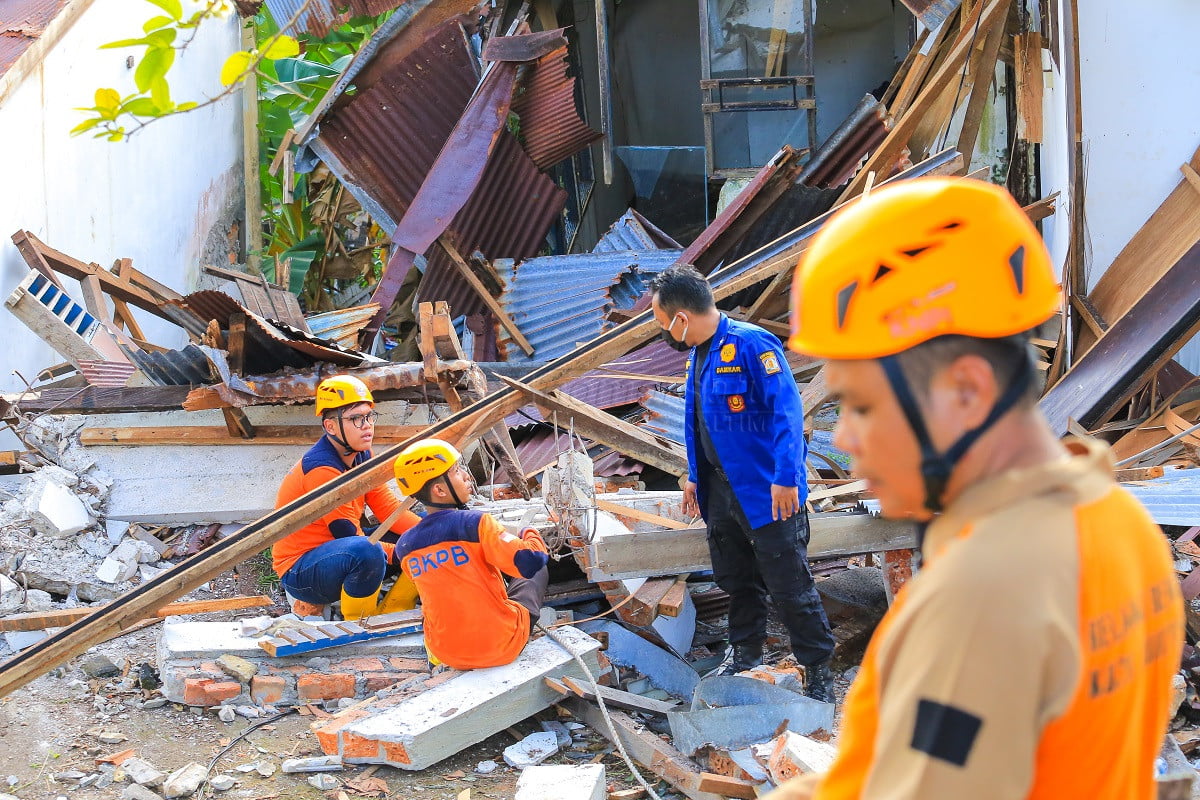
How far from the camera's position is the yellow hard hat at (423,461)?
4449mm

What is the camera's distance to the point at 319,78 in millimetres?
12500

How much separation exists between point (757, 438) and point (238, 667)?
2581 mm

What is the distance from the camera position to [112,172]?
33.6 feet

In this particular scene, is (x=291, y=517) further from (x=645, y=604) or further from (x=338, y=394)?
(x=645, y=604)

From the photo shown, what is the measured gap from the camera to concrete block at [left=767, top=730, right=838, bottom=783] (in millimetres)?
3326

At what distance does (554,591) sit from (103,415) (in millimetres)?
3624

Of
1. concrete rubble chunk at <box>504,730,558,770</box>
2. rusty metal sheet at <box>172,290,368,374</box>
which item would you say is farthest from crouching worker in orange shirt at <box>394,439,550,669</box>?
rusty metal sheet at <box>172,290,368,374</box>

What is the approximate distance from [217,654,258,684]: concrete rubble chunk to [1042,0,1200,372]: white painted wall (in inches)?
226

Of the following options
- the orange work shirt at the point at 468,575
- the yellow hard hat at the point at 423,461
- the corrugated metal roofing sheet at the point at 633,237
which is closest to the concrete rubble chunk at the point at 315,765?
the orange work shirt at the point at 468,575

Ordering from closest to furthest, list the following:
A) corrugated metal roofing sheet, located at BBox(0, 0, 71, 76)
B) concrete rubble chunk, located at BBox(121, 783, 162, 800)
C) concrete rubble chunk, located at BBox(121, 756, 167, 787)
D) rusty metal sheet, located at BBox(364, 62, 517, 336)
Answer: concrete rubble chunk, located at BBox(121, 783, 162, 800)
concrete rubble chunk, located at BBox(121, 756, 167, 787)
corrugated metal roofing sheet, located at BBox(0, 0, 71, 76)
rusty metal sheet, located at BBox(364, 62, 517, 336)

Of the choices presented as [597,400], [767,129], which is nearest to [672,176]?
[767,129]

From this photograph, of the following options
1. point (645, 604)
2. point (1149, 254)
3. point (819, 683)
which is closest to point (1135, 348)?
point (1149, 254)

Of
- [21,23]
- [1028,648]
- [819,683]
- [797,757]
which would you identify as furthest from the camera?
[21,23]

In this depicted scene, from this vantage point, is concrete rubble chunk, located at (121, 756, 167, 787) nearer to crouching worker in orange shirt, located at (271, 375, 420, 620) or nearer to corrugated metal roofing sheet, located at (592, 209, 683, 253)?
crouching worker in orange shirt, located at (271, 375, 420, 620)
